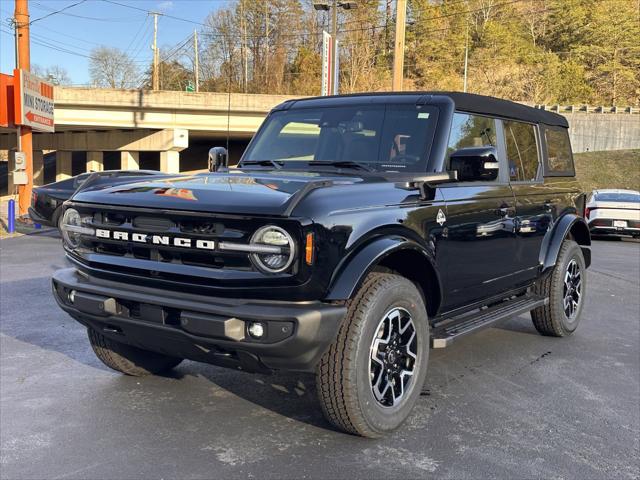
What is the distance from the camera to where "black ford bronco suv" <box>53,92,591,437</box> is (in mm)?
3035

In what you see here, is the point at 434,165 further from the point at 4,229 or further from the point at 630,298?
the point at 4,229

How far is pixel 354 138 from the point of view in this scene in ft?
14.9

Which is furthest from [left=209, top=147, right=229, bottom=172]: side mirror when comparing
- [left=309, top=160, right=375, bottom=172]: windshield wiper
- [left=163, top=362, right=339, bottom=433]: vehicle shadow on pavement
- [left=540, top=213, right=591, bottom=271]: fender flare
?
[left=540, top=213, right=591, bottom=271]: fender flare

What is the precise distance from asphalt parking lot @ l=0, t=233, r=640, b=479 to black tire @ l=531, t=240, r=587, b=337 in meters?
0.19

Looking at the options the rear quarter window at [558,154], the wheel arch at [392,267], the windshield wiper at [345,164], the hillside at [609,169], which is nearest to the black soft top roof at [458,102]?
the rear quarter window at [558,154]

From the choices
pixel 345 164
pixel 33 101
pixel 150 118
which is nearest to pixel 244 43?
pixel 150 118

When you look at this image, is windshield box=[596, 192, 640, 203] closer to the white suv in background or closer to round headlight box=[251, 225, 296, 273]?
the white suv in background

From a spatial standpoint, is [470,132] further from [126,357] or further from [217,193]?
[126,357]

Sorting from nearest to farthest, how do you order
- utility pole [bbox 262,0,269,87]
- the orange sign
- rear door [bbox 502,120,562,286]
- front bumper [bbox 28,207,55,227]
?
rear door [bbox 502,120,562,286]
front bumper [bbox 28,207,55,227]
the orange sign
utility pole [bbox 262,0,269,87]

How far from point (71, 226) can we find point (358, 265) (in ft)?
5.89

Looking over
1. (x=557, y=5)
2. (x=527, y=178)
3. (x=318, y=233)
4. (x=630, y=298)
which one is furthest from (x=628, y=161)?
(x=557, y=5)

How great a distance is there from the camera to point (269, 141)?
5.02 meters

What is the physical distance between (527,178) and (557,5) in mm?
103305

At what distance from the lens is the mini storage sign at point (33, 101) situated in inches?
685
